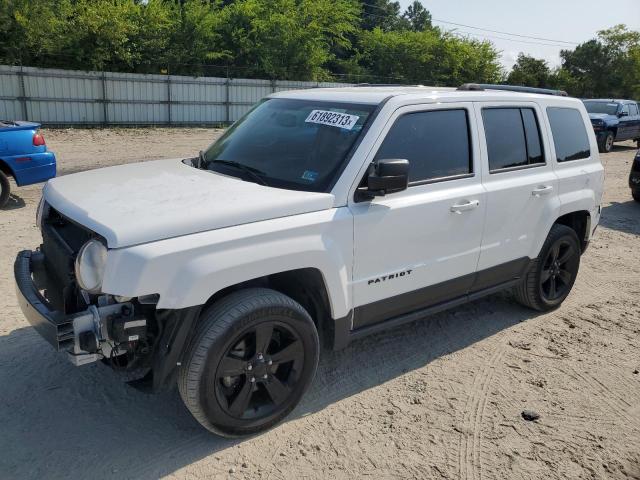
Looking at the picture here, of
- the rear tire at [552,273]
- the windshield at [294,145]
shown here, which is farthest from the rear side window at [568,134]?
the windshield at [294,145]

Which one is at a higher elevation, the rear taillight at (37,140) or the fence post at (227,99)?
the rear taillight at (37,140)

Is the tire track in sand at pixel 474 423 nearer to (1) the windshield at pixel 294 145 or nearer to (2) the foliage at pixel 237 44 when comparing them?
(1) the windshield at pixel 294 145

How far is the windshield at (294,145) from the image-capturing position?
3.66 metres

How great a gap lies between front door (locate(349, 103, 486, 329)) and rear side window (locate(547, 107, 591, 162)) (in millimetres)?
1233

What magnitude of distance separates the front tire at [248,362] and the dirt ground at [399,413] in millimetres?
A: 186

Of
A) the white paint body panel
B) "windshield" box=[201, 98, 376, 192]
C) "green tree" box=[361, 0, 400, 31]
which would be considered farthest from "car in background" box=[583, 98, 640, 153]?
"green tree" box=[361, 0, 400, 31]

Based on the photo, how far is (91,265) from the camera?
292 cm

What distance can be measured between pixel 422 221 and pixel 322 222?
857 mm

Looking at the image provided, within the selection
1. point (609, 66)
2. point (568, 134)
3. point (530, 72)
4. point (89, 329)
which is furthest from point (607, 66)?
point (89, 329)

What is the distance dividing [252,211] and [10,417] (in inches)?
75.7

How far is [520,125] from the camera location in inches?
186

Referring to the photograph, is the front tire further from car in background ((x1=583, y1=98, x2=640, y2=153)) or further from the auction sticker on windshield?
car in background ((x1=583, y1=98, x2=640, y2=153))

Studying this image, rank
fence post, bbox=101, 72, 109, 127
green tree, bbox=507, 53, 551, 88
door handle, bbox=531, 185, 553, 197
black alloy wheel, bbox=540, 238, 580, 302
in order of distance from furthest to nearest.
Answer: green tree, bbox=507, 53, 551, 88, fence post, bbox=101, 72, 109, 127, black alloy wheel, bbox=540, 238, 580, 302, door handle, bbox=531, 185, 553, 197

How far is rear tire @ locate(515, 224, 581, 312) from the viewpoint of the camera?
516cm
